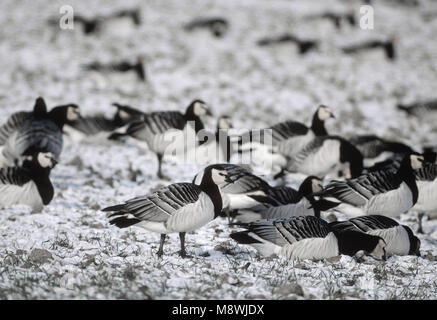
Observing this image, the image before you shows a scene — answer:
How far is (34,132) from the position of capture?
1028 cm

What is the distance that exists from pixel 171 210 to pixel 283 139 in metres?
5.24

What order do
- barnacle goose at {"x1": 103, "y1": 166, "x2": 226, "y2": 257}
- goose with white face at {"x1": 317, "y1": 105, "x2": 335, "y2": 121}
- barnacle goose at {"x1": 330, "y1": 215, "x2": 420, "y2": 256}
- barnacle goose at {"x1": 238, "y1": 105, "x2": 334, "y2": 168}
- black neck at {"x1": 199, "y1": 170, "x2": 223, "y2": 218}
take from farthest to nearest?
goose with white face at {"x1": 317, "y1": 105, "x2": 335, "y2": 121}, barnacle goose at {"x1": 238, "y1": 105, "x2": 334, "y2": 168}, barnacle goose at {"x1": 330, "y1": 215, "x2": 420, "y2": 256}, black neck at {"x1": 199, "y1": 170, "x2": 223, "y2": 218}, barnacle goose at {"x1": 103, "y1": 166, "x2": 226, "y2": 257}

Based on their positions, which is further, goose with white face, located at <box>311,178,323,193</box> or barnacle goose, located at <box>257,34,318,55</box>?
barnacle goose, located at <box>257,34,318,55</box>

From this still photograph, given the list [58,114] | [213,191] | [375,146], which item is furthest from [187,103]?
[213,191]

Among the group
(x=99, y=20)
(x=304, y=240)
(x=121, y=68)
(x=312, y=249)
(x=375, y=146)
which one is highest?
(x=99, y=20)

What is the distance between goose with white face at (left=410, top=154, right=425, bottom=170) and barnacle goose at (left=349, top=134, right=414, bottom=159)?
3.07 metres

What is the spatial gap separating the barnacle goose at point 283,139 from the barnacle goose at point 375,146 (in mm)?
1038

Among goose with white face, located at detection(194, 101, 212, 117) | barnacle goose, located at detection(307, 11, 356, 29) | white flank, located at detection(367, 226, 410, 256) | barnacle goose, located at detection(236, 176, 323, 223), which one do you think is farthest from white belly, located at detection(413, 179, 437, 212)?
barnacle goose, located at detection(307, 11, 356, 29)

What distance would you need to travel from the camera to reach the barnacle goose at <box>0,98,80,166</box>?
10117 millimetres

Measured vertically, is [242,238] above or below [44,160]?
below

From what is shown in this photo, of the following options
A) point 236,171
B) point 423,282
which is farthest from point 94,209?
point 423,282

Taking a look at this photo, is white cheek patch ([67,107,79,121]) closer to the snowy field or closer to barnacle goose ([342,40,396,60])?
the snowy field

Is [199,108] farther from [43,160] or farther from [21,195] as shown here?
[21,195]
